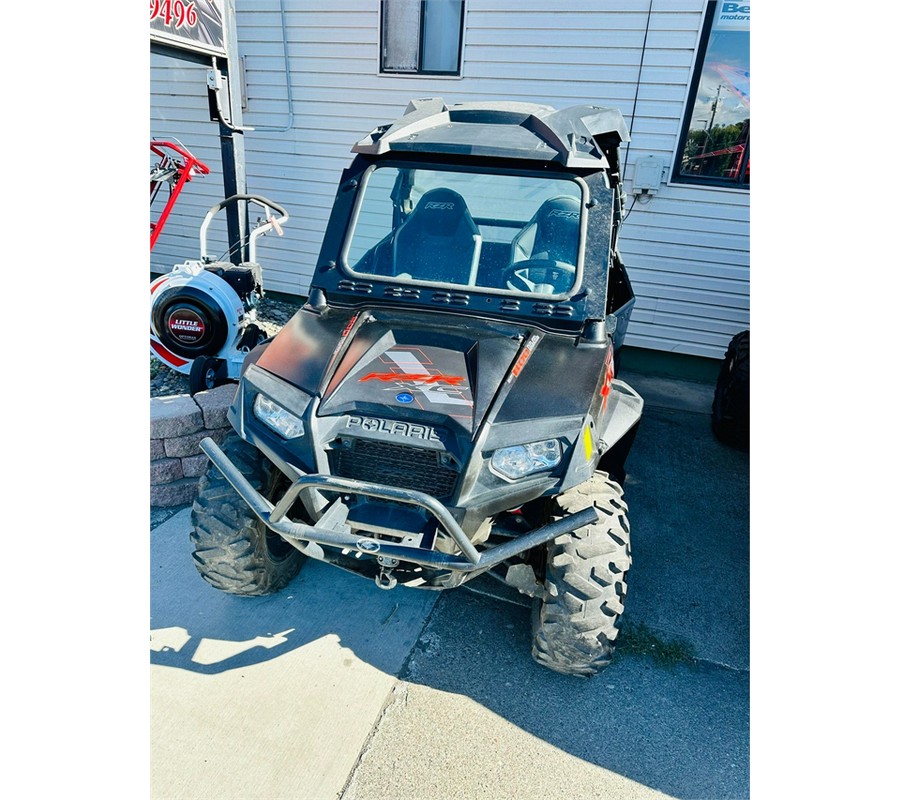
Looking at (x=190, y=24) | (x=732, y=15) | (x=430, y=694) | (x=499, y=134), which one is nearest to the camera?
(x=430, y=694)

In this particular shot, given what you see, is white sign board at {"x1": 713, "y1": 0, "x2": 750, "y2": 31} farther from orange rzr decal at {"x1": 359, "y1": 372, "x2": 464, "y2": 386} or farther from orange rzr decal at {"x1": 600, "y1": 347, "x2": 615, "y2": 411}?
orange rzr decal at {"x1": 359, "y1": 372, "x2": 464, "y2": 386}

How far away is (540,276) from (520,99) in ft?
11.8

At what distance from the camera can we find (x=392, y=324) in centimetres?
262

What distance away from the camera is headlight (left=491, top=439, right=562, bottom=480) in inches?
81.3

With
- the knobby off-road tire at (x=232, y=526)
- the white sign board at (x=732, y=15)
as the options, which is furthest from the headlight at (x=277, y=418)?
the white sign board at (x=732, y=15)

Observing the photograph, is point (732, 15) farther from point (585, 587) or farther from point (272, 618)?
point (272, 618)

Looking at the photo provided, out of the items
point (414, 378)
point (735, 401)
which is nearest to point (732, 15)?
point (735, 401)

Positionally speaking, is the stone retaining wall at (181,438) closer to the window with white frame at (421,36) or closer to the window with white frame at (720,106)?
the window with white frame at (421,36)

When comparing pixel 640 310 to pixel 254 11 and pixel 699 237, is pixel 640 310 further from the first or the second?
pixel 254 11

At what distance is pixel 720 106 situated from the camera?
17.0ft

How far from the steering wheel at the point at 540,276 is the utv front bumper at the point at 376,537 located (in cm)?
113

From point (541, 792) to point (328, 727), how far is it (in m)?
0.81

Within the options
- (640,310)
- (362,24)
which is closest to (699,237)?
(640,310)

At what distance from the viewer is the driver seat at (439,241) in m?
2.79
